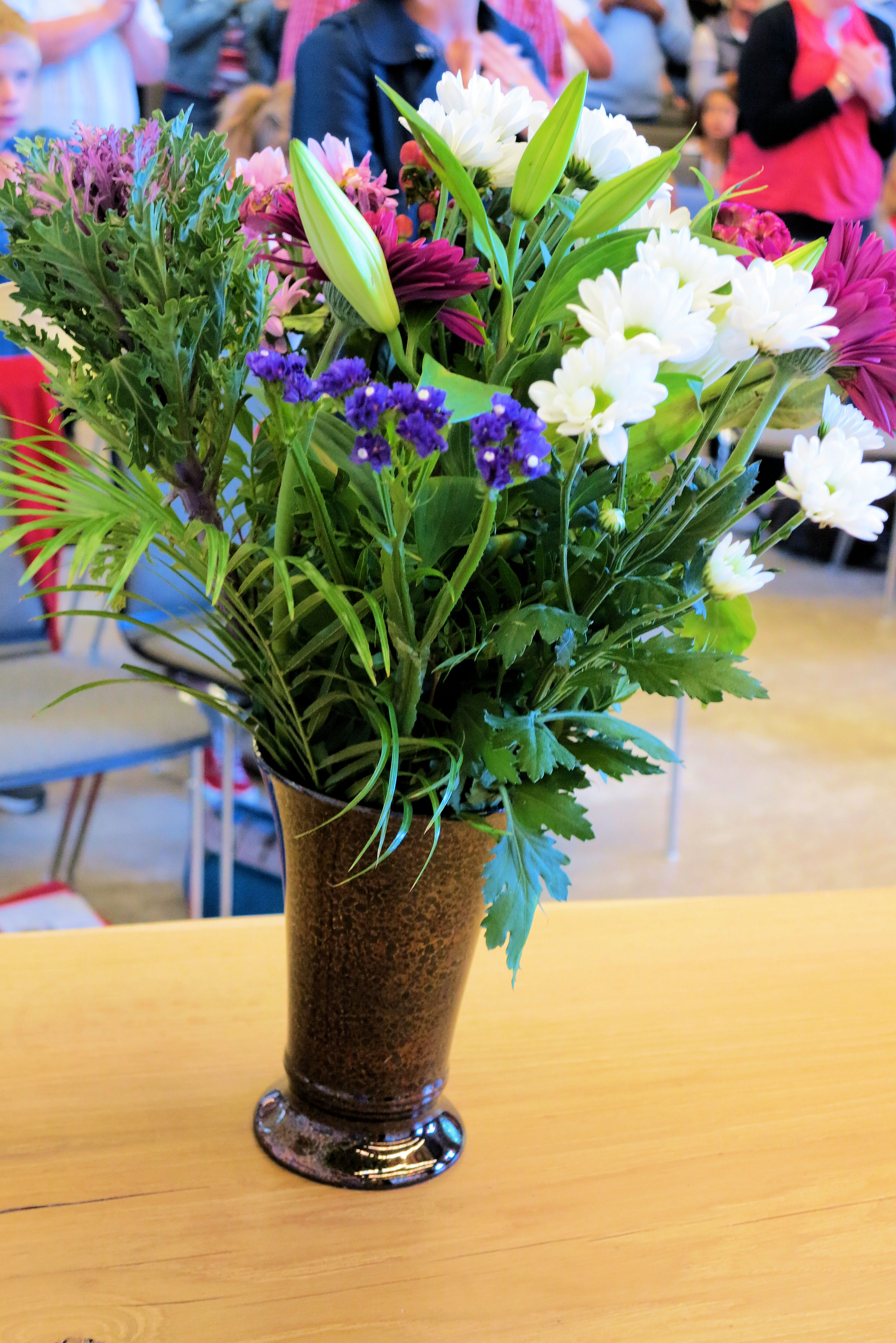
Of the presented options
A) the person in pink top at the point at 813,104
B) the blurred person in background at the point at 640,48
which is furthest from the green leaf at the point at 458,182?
the person in pink top at the point at 813,104

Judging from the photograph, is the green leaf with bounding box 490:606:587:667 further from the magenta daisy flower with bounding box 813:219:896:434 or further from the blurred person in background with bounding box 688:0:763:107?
the blurred person in background with bounding box 688:0:763:107

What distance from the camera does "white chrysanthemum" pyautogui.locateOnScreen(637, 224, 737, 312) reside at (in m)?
0.39

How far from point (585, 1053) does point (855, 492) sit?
0.37 metres

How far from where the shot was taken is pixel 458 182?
40 cm

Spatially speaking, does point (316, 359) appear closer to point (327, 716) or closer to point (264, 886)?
point (327, 716)

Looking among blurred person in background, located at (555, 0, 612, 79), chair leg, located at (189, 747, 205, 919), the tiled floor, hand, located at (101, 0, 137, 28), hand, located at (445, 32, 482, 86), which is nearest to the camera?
chair leg, located at (189, 747, 205, 919)

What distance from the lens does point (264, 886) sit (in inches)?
64.6

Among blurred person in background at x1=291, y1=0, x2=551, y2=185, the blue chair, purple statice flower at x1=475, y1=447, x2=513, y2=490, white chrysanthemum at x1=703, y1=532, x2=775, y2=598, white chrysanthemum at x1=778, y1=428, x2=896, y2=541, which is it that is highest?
blurred person in background at x1=291, y1=0, x2=551, y2=185

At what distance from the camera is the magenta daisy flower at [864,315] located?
405 millimetres

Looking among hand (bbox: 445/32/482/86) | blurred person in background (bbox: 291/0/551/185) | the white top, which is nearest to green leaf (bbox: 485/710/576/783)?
blurred person in background (bbox: 291/0/551/185)

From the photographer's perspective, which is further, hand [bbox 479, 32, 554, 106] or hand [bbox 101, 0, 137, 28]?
hand [bbox 101, 0, 137, 28]

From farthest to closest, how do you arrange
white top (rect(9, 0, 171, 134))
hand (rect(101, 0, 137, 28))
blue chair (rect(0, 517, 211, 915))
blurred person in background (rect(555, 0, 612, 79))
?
blurred person in background (rect(555, 0, 612, 79)) < hand (rect(101, 0, 137, 28)) < white top (rect(9, 0, 171, 134)) < blue chair (rect(0, 517, 211, 915))

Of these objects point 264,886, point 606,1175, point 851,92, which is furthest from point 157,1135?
point 851,92

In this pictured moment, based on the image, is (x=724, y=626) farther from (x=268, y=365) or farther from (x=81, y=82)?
(x=81, y=82)
